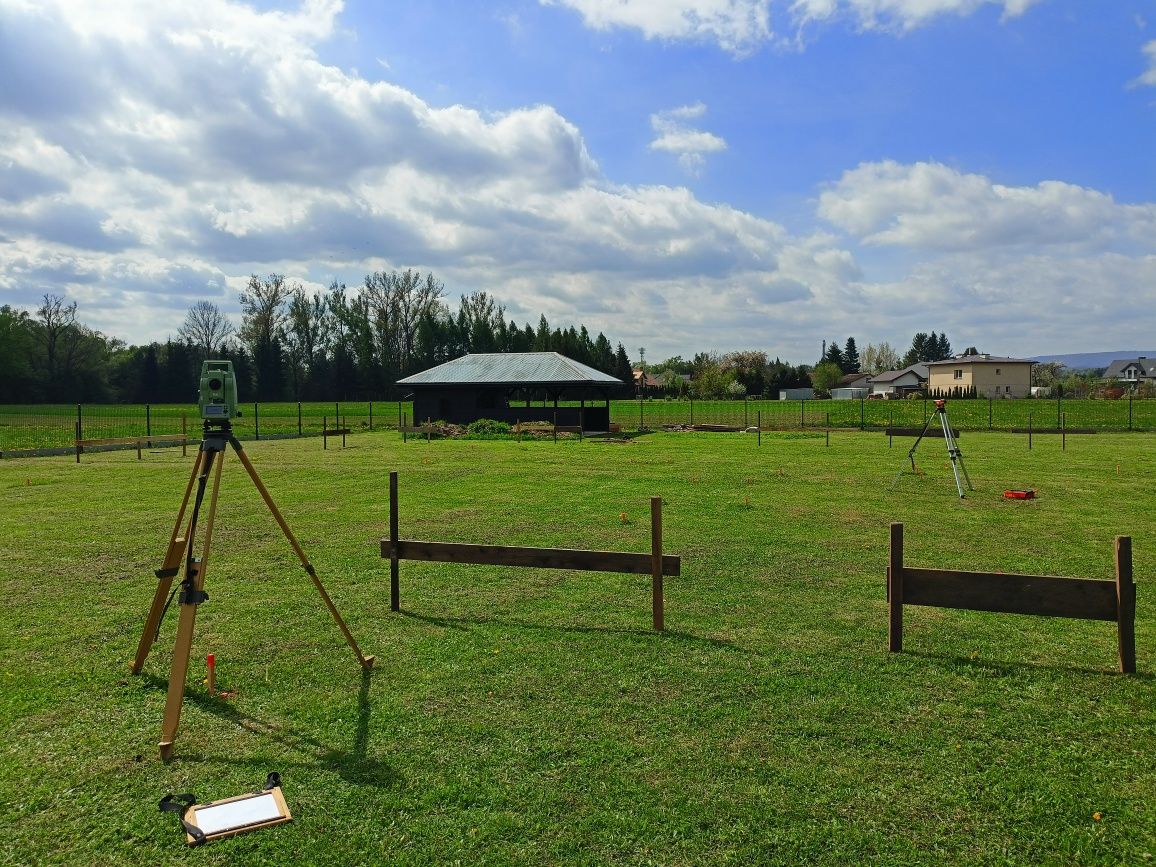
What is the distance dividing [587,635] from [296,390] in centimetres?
8520

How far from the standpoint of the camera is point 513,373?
41031mm

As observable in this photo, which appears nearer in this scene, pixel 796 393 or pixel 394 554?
pixel 394 554

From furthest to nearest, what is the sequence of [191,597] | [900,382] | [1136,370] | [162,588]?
[1136,370] < [900,382] < [162,588] < [191,597]

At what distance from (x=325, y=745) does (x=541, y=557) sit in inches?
110

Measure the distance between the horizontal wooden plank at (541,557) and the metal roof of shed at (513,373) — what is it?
30.9m

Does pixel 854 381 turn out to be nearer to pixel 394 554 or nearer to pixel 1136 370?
pixel 1136 370

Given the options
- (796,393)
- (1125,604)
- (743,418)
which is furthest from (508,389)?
(796,393)

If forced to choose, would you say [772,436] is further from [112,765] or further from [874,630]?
[112,765]

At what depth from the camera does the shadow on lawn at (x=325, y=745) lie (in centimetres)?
445

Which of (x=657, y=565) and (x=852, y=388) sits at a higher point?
(x=852, y=388)

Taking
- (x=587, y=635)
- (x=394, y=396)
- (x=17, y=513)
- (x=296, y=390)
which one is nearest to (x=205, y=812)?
(x=587, y=635)

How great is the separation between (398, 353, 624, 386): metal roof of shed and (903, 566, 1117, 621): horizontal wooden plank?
3232 cm

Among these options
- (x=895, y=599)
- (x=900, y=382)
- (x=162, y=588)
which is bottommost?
(x=895, y=599)

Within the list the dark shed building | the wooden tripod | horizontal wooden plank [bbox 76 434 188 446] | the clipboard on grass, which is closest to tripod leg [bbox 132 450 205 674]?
the wooden tripod
